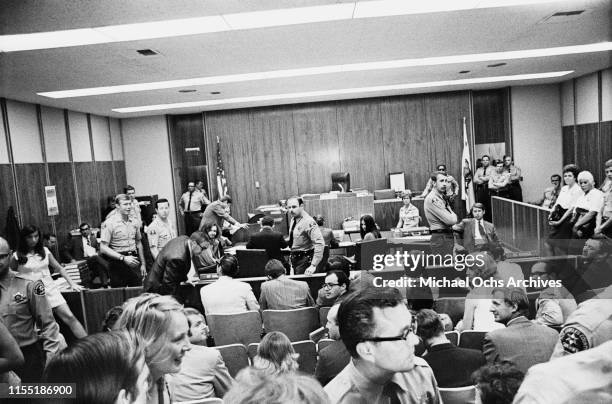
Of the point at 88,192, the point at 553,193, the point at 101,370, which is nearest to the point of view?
the point at 101,370

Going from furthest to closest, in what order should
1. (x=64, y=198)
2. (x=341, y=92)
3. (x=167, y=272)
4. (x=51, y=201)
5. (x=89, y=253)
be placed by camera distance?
1. (x=341, y=92)
2. (x=64, y=198)
3. (x=51, y=201)
4. (x=89, y=253)
5. (x=167, y=272)

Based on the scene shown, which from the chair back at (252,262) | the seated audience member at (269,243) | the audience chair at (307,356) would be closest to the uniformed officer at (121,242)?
the chair back at (252,262)

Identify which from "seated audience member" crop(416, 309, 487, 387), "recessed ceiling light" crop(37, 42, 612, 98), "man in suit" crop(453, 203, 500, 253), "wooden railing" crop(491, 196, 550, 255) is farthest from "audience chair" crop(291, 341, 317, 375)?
"recessed ceiling light" crop(37, 42, 612, 98)

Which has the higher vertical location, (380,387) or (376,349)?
(376,349)

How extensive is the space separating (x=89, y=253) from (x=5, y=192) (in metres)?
1.87

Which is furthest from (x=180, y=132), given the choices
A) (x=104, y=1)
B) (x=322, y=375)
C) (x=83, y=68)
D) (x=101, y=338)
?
(x=101, y=338)

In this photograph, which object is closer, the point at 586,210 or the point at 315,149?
the point at 586,210

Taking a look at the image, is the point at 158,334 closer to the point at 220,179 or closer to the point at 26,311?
the point at 26,311

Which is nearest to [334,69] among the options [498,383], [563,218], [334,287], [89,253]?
[563,218]

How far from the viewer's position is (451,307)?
4590 millimetres

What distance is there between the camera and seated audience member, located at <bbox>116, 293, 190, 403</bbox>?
64.5 inches

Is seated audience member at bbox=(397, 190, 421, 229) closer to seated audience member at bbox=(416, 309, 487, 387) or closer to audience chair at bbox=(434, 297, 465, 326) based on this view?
audience chair at bbox=(434, 297, 465, 326)

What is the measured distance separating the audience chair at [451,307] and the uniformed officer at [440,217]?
112 centimetres

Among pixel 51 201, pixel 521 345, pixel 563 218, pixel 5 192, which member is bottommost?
pixel 521 345
